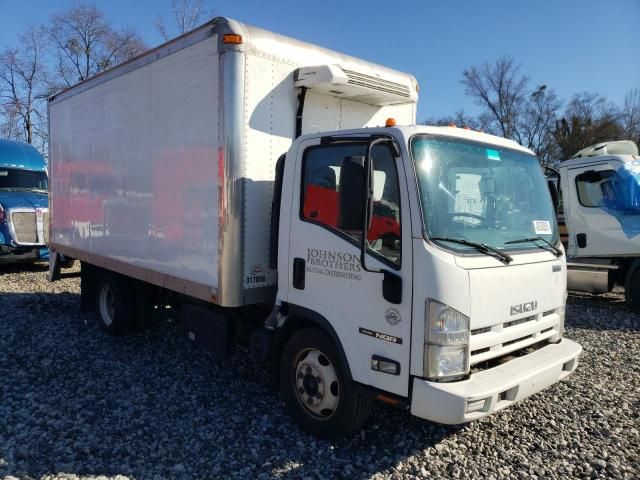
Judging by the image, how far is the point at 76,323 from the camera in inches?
276

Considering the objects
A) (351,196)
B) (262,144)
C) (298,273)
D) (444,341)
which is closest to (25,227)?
(262,144)

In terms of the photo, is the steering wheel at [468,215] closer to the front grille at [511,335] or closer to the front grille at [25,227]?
the front grille at [511,335]

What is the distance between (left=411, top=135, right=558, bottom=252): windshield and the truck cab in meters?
0.01

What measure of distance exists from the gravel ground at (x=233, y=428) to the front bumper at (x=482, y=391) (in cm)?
70

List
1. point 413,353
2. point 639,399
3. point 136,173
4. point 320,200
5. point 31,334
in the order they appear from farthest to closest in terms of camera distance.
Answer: point 31,334
point 136,173
point 639,399
point 320,200
point 413,353

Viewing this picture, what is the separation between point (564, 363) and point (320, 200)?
7.23ft

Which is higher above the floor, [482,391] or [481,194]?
[481,194]

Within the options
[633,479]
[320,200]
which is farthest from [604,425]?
[320,200]

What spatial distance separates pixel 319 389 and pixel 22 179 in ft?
40.0

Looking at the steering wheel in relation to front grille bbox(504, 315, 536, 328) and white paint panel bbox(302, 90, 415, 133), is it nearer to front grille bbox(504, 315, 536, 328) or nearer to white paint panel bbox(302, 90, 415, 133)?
front grille bbox(504, 315, 536, 328)

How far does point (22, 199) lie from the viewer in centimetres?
1169

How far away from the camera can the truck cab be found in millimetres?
3006

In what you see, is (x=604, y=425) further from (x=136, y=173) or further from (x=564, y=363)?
(x=136, y=173)

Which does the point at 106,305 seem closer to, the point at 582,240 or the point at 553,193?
the point at 553,193
